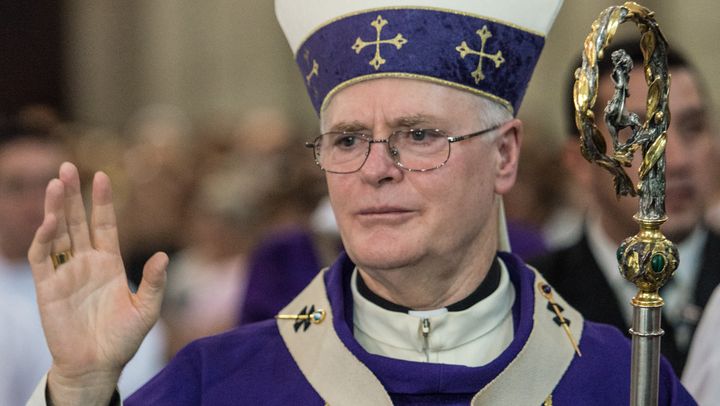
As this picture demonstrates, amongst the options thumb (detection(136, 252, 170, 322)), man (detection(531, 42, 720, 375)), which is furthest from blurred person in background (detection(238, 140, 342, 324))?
thumb (detection(136, 252, 170, 322))

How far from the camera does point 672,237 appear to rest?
5250 mm

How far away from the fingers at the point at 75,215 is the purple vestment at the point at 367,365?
1.52 ft

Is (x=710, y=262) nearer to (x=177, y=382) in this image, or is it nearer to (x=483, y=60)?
(x=483, y=60)

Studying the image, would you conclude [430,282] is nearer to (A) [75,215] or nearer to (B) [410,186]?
(B) [410,186]

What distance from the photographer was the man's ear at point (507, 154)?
3.73 meters

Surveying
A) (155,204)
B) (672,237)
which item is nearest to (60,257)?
(672,237)

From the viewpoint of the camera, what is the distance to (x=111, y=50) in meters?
16.0

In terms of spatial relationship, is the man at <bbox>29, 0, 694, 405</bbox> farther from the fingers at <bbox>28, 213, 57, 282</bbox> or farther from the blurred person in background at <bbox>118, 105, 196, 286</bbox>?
the blurred person in background at <bbox>118, 105, 196, 286</bbox>

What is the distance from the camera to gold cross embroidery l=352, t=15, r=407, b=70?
3582 mm

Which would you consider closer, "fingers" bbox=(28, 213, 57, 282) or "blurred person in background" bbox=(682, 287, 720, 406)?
"fingers" bbox=(28, 213, 57, 282)

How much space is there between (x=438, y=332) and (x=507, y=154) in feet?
1.75

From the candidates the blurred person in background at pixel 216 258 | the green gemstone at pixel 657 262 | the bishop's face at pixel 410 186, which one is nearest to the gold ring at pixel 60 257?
the bishop's face at pixel 410 186

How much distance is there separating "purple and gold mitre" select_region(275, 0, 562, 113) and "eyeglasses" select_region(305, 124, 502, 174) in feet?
0.50

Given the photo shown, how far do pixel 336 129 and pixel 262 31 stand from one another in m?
11.3
